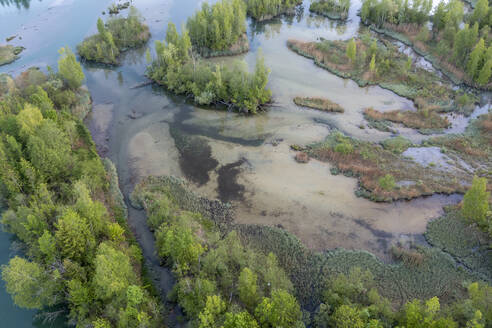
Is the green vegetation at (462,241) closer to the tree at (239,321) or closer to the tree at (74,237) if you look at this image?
the tree at (239,321)

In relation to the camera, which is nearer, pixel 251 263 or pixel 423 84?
pixel 251 263

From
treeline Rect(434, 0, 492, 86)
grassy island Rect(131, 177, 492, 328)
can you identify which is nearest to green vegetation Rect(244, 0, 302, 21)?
treeline Rect(434, 0, 492, 86)

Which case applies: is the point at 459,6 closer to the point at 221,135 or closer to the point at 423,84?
the point at 423,84

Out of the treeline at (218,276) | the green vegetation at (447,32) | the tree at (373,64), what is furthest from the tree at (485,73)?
the treeline at (218,276)

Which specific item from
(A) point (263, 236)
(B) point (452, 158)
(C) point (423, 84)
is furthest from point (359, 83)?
(A) point (263, 236)

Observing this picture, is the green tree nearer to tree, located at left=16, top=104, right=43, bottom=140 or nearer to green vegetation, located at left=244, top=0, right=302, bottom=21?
tree, located at left=16, top=104, right=43, bottom=140
